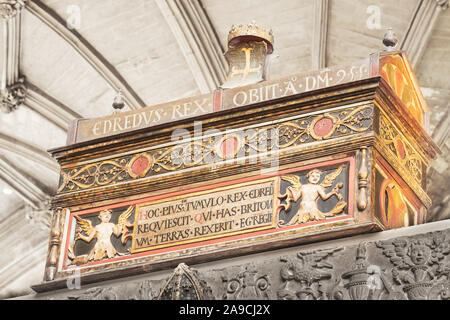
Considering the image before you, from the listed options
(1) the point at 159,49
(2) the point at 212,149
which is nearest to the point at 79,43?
(1) the point at 159,49

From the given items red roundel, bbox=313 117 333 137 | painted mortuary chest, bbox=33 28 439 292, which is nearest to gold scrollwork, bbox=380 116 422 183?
painted mortuary chest, bbox=33 28 439 292

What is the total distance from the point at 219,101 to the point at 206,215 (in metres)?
0.81

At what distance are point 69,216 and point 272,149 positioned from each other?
1.54 meters

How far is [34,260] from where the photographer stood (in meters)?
18.6

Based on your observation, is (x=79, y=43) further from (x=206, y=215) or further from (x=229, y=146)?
(x=206, y=215)

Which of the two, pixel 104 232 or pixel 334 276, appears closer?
pixel 334 276

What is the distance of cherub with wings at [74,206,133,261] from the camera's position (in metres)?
7.43

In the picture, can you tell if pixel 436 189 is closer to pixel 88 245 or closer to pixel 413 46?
pixel 413 46

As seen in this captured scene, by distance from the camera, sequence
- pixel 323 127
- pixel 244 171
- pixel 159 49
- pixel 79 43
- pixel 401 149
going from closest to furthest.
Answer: pixel 323 127, pixel 244 171, pixel 401 149, pixel 159 49, pixel 79 43

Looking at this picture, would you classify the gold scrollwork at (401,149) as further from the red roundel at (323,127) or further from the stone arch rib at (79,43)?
the stone arch rib at (79,43)

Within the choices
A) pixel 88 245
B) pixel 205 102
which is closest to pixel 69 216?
pixel 88 245

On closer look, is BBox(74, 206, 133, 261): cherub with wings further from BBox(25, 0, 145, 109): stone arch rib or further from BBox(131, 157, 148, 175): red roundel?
BBox(25, 0, 145, 109): stone arch rib

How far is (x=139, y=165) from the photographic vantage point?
760 centimetres

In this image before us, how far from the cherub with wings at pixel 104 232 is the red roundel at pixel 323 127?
139 centimetres
